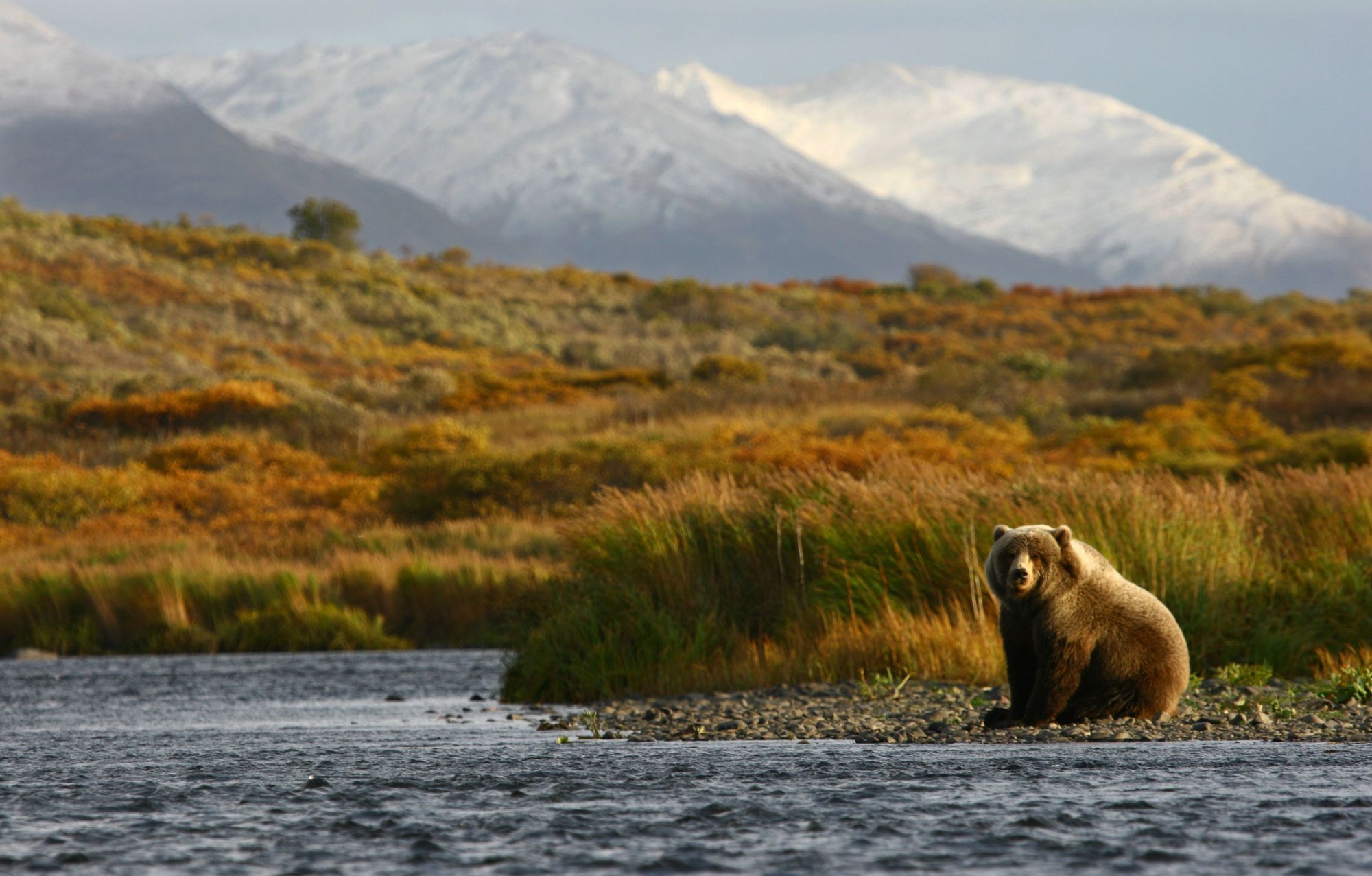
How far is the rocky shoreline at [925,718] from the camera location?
1028cm

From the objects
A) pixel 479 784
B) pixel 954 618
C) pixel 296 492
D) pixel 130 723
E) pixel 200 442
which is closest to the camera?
pixel 479 784

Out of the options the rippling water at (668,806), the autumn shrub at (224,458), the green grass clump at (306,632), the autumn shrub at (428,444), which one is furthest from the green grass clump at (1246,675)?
the autumn shrub at (224,458)

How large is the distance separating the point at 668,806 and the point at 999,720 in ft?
10.3

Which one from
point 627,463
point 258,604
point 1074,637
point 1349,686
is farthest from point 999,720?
point 627,463

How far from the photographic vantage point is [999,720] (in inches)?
413

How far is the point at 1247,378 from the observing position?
146ft

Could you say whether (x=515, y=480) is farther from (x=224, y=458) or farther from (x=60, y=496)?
(x=224, y=458)

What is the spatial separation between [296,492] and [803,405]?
14.0 meters

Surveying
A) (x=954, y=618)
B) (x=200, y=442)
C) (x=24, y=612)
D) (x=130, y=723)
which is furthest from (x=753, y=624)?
(x=200, y=442)

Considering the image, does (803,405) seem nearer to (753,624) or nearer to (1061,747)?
(753,624)

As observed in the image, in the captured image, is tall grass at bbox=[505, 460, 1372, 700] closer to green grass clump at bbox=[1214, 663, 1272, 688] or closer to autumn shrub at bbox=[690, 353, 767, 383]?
green grass clump at bbox=[1214, 663, 1272, 688]

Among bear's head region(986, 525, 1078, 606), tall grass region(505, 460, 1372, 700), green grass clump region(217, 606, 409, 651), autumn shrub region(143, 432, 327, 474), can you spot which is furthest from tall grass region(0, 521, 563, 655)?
bear's head region(986, 525, 1078, 606)

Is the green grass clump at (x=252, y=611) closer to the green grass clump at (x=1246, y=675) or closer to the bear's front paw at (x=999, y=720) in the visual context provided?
the green grass clump at (x=1246, y=675)

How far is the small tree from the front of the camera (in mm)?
100250
